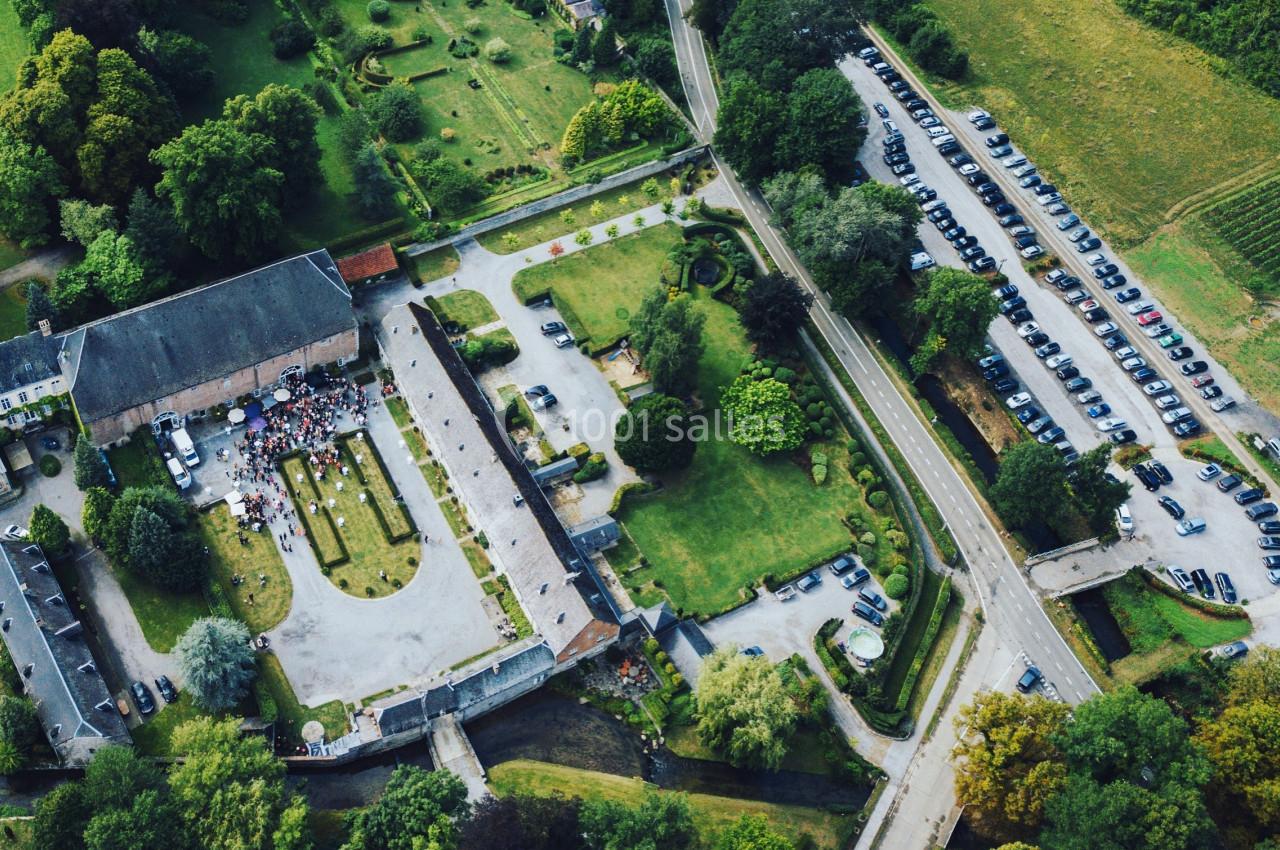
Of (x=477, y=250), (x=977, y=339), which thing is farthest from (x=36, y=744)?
(x=977, y=339)

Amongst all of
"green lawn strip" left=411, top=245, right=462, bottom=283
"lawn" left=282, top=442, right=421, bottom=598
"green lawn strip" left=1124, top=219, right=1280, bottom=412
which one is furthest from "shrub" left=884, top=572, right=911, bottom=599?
"green lawn strip" left=411, top=245, right=462, bottom=283

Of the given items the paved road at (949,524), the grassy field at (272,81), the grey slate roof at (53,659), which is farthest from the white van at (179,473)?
the paved road at (949,524)

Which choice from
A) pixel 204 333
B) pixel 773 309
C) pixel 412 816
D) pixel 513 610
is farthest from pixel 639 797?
pixel 204 333

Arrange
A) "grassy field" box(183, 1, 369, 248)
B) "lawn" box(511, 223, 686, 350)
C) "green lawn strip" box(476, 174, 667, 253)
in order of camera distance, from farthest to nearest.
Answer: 1. "green lawn strip" box(476, 174, 667, 253)
2. "grassy field" box(183, 1, 369, 248)
3. "lawn" box(511, 223, 686, 350)

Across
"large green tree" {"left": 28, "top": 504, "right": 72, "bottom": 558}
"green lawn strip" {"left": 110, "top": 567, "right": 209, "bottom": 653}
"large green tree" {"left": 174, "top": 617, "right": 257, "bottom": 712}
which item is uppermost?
"large green tree" {"left": 28, "top": 504, "right": 72, "bottom": 558}

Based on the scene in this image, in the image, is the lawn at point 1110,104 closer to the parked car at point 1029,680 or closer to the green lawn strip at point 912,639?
the green lawn strip at point 912,639

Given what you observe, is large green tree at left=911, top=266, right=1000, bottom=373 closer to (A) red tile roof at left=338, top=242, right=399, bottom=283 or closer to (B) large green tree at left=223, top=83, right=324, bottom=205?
(A) red tile roof at left=338, top=242, right=399, bottom=283
